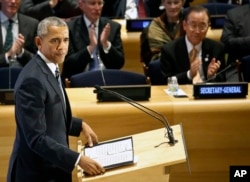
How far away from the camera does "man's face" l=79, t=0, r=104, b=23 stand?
16.6ft

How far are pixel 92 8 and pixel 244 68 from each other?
130cm

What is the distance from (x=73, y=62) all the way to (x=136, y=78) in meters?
0.71

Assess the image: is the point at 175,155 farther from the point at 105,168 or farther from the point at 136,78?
the point at 136,78

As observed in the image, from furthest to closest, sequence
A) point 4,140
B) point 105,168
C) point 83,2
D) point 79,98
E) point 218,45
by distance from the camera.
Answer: point 83,2, point 218,45, point 79,98, point 4,140, point 105,168

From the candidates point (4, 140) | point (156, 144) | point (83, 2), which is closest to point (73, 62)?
point (83, 2)

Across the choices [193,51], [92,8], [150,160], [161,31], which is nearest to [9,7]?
[92,8]

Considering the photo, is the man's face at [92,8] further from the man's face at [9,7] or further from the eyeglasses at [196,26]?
the eyeglasses at [196,26]

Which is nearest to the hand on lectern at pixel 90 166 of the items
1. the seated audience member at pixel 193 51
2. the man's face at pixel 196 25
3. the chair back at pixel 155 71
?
the seated audience member at pixel 193 51

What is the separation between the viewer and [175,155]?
263 cm

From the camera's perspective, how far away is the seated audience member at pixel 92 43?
4.96m

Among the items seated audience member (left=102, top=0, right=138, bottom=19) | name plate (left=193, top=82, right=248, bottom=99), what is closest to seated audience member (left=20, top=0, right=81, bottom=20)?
seated audience member (left=102, top=0, right=138, bottom=19)

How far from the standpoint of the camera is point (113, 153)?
2.71 m

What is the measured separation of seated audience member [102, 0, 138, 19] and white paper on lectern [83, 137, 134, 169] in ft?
11.7

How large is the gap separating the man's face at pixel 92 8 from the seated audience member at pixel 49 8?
0.69 meters
